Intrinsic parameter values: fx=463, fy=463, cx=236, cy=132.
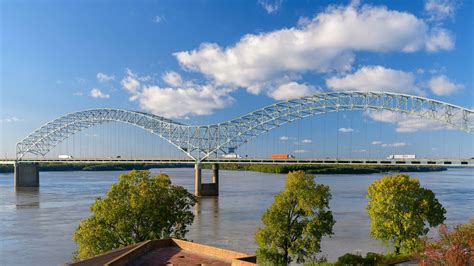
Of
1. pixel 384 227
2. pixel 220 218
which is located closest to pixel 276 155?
pixel 220 218

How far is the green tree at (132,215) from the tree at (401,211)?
1168 centimetres

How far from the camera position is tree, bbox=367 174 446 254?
89.2 ft

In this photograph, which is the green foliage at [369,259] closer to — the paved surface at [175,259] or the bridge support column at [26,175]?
the paved surface at [175,259]

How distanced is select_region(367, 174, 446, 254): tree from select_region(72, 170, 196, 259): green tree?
1168 cm

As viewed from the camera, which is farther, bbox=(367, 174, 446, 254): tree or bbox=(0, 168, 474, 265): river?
bbox=(0, 168, 474, 265): river

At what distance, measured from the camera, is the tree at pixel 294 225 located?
24.4 m

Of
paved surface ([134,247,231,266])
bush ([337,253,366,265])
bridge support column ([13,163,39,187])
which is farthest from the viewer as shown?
bridge support column ([13,163,39,187])

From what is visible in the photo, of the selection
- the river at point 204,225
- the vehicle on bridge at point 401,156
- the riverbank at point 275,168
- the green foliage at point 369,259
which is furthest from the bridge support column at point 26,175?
the green foliage at point 369,259

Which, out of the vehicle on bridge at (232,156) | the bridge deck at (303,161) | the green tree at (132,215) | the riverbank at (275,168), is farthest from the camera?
the riverbank at (275,168)

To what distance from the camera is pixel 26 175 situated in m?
107

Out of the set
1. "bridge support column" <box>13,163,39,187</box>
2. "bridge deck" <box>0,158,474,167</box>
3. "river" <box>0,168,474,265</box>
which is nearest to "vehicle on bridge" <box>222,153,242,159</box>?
"bridge deck" <box>0,158,474,167</box>

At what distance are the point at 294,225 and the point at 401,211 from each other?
23.4ft

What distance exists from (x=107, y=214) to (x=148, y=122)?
3305 inches

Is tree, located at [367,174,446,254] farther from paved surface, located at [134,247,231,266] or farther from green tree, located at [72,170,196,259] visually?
paved surface, located at [134,247,231,266]
